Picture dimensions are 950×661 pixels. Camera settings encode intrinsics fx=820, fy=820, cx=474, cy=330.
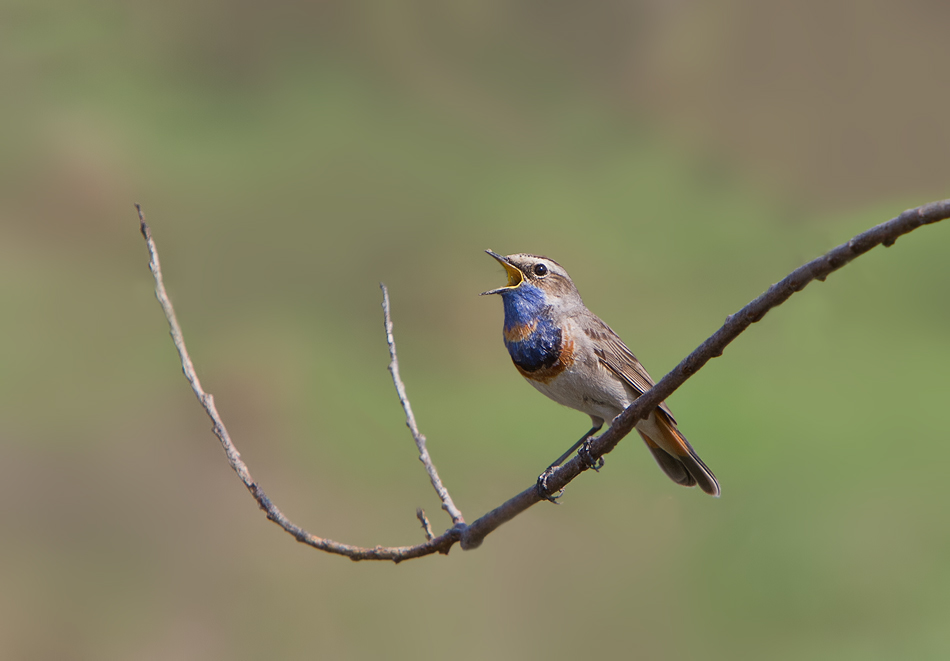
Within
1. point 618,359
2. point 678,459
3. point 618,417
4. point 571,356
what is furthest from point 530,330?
point 618,417

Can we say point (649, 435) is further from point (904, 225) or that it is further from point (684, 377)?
point (904, 225)

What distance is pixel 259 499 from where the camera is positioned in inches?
122

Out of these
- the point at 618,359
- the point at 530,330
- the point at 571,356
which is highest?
the point at 530,330

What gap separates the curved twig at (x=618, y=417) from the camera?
5.97ft

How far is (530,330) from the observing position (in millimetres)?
3814

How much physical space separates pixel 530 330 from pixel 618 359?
17.7 inches

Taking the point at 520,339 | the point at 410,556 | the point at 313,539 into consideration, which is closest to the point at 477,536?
the point at 410,556

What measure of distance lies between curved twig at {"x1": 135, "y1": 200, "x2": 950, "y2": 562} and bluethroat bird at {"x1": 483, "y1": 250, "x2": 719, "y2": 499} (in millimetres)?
730

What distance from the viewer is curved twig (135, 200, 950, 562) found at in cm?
182

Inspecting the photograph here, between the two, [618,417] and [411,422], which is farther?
[411,422]

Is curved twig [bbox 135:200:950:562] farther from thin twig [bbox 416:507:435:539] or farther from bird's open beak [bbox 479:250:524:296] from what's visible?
bird's open beak [bbox 479:250:524:296]

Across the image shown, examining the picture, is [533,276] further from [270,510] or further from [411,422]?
[270,510]

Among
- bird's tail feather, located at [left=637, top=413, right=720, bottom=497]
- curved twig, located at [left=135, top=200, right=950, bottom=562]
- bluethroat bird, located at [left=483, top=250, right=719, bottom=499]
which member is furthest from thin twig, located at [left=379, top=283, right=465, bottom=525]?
bird's tail feather, located at [left=637, top=413, right=720, bottom=497]

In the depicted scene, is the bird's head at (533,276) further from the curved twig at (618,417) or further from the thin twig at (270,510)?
the thin twig at (270,510)
